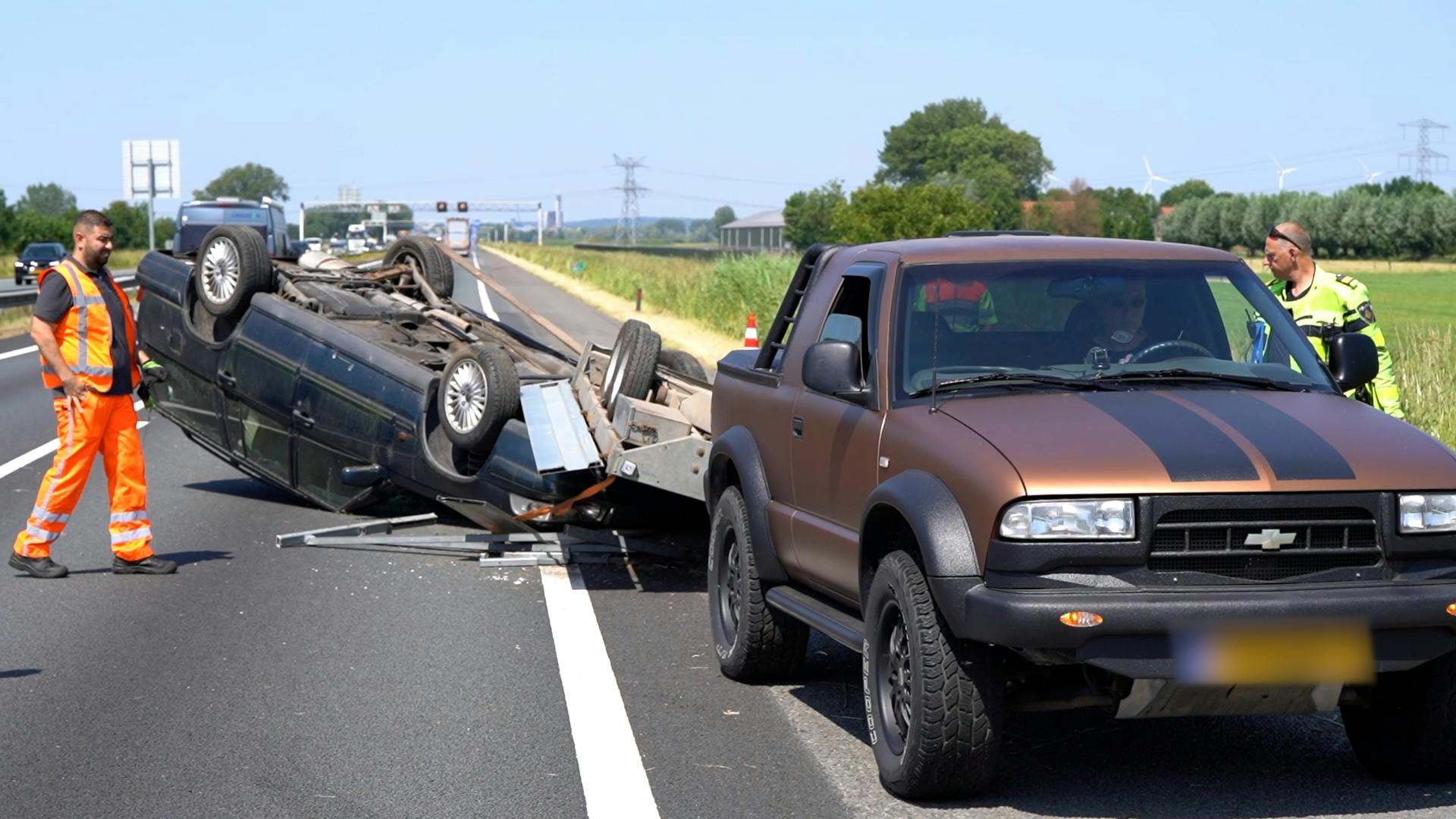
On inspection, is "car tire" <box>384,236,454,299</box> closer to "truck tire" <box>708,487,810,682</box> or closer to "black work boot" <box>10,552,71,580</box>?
"black work boot" <box>10,552,71,580</box>

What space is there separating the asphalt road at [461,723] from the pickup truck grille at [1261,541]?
0.78 meters

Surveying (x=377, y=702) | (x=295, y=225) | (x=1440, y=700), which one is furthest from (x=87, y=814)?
(x=295, y=225)

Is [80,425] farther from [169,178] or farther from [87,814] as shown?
[169,178]

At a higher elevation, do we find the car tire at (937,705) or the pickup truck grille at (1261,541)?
the pickup truck grille at (1261,541)

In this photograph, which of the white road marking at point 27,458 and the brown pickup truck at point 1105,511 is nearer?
the brown pickup truck at point 1105,511

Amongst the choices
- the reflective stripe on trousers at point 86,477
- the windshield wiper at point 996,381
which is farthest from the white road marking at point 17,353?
the windshield wiper at point 996,381

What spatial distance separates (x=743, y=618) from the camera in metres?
6.98

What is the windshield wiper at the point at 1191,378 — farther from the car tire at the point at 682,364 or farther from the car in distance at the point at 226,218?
the car in distance at the point at 226,218

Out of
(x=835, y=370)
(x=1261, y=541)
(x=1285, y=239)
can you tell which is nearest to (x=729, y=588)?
(x=835, y=370)

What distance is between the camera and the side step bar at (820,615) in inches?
237

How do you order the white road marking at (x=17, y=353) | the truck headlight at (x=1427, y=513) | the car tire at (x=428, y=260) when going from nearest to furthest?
1. the truck headlight at (x=1427, y=513)
2. the car tire at (x=428, y=260)
3. the white road marking at (x=17, y=353)

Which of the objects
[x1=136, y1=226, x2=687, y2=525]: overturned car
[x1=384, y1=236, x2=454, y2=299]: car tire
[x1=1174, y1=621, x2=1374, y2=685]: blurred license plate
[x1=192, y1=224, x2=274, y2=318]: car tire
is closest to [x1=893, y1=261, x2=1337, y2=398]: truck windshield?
[x1=1174, y1=621, x2=1374, y2=685]: blurred license plate

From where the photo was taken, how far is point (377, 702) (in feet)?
22.0

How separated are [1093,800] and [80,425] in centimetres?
628
